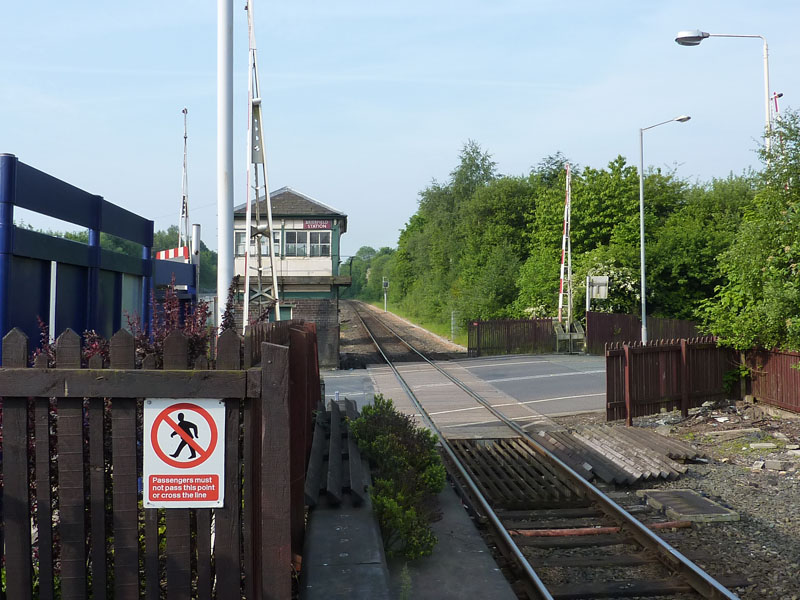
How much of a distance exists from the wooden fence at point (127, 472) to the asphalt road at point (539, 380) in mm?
13655

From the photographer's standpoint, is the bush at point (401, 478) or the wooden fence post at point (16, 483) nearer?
the wooden fence post at point (16, 483)

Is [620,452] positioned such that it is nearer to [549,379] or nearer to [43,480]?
[43,480]

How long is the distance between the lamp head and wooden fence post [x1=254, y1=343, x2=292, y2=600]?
15.7 metres

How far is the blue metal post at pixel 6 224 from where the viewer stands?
Result: 5.58 m

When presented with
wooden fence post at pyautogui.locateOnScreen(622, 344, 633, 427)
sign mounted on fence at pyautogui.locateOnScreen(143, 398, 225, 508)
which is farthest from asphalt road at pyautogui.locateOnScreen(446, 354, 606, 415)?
sign mounted on fence at pyautogui.locateOnScreen(143, 398, 225, 508)

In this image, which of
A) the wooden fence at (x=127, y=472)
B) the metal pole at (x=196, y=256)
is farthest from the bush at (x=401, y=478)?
the metal pole at (x=196, y=256)

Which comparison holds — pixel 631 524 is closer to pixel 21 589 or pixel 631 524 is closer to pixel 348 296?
pixel 21 589

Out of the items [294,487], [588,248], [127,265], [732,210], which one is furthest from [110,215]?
[732,210]

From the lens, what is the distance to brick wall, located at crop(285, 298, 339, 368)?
28.9 meters

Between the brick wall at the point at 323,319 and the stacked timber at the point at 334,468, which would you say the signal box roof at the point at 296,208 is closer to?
the brick wall at the point at 323,319

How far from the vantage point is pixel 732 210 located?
47.9m

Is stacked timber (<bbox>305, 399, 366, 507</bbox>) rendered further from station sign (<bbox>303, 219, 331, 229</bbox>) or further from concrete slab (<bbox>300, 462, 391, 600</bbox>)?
station sign (<bbox>303, 219, 331, 229</bbox>)

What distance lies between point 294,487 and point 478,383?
58.6ft

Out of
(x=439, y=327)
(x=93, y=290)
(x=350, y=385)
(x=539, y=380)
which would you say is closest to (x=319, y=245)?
(x=350, y=385)
